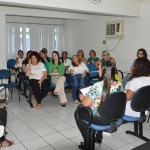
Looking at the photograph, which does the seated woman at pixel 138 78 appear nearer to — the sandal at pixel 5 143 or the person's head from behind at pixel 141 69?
the person's head from behind at pixel 141 69

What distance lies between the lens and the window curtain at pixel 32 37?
725 cm

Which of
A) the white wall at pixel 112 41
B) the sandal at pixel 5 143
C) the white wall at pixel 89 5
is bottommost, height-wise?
the sandal at pixel 5 143

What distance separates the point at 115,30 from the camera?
20.2 ft

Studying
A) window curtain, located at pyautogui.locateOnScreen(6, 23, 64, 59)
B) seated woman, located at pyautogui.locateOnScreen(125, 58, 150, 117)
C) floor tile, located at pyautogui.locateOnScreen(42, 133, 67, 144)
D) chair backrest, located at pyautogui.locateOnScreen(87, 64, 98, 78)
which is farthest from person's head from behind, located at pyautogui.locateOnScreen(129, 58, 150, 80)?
window curtain, located at pyautogui.locateOnScreen(6, 23, 64, 59)

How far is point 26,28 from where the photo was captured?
751 centimetres

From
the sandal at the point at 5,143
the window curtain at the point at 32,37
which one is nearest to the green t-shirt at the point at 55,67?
the sandal at the point at 5,143

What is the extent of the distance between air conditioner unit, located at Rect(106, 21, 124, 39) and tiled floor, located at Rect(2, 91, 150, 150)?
2.74 m

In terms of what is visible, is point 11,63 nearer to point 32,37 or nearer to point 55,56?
point 32,37

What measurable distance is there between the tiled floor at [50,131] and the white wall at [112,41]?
98.6 inches

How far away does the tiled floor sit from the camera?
2.80 meters

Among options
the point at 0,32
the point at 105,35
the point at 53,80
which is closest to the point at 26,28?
the point at 0,32

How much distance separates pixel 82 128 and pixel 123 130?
1.02 metres

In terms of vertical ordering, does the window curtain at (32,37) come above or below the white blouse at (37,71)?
above

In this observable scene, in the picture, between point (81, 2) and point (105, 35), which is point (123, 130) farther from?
point (105, 35)
